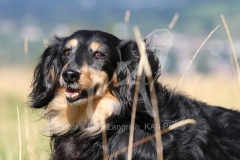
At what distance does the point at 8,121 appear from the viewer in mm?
10273

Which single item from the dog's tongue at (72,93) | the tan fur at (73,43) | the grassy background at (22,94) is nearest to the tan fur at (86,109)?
the dog's tongue at (72,93)

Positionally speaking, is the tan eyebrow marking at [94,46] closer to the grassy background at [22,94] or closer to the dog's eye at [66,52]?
the dog's eye at [66,52]

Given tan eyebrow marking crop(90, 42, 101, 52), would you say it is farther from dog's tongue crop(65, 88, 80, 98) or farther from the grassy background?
the grassy background

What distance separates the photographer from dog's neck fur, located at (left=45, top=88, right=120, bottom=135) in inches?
219

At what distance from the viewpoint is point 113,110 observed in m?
5.50

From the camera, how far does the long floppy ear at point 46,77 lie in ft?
19.3

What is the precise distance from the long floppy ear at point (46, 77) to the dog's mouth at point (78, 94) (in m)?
0.40

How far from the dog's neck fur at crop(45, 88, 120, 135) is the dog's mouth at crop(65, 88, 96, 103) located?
0.35 feet

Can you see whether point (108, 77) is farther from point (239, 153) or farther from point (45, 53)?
point (239, 153)

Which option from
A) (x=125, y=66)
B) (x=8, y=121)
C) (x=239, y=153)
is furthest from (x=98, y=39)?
(x=8, y=121)

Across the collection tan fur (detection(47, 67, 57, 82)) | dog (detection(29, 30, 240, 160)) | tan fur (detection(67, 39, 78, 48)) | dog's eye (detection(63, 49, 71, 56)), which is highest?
tan fur (detection(67, 39, 78, 48))

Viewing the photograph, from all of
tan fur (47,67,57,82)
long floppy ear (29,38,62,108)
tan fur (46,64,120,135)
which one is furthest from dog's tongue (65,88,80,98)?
tan fur (47,67,57,82)

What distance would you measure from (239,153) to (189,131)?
0.61 metres

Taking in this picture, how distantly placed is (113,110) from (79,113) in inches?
17.1
